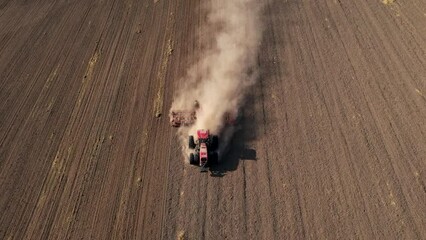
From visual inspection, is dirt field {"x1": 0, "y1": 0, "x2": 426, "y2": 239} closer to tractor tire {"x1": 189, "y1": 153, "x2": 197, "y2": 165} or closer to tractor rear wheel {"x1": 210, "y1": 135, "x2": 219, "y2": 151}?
tractor tire {"x1": 189, "y1": 153, "x2": 197, "y2": 165}

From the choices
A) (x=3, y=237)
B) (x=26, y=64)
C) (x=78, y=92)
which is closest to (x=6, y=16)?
(x=26, y=64)

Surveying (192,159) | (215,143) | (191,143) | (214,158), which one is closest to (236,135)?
(215,143)

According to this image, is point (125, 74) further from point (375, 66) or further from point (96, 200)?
point (375, 66)

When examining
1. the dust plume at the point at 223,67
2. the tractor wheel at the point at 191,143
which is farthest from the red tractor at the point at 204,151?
the dust plume at the point at 223,67

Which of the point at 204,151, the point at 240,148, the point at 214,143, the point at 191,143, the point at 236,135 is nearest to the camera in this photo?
the point at 204,151

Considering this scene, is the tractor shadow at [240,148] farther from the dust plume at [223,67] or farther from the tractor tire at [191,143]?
the tractor tire at [191,143]

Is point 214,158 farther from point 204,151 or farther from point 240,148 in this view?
point 240,148

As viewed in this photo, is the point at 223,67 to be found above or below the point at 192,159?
above
